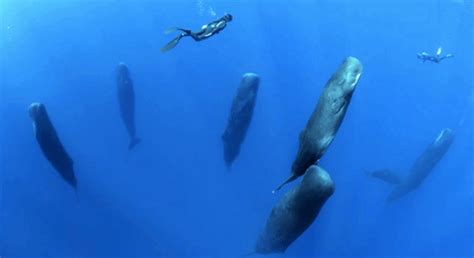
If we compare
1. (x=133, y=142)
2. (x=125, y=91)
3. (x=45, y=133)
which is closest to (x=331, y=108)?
(x=45, y=133)

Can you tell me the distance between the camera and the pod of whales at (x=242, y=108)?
320 inches

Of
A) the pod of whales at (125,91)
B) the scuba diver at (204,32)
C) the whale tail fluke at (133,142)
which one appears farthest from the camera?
the whale tail fluke at (133,142)

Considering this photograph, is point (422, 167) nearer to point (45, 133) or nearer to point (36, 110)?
point (45, 133)

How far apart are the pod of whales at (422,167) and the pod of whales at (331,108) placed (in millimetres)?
7740

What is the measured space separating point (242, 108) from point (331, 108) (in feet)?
14.0

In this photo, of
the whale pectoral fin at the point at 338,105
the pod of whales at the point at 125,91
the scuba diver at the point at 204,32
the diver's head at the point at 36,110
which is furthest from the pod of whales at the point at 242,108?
the whale pectoral fin at the point at 338,105

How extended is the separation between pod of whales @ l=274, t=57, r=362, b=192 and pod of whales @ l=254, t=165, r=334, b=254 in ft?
0.84

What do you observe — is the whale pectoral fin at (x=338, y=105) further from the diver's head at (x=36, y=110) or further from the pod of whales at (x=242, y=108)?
the diver's head at (x=36, y=110)

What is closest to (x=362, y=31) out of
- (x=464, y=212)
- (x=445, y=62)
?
(x=445, y=62)

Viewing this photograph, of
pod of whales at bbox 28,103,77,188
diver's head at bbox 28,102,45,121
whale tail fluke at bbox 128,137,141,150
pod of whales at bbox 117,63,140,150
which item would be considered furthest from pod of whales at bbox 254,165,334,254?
whale tail fluke at bbox 128,137,141,150

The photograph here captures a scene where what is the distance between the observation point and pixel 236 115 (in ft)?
27.5

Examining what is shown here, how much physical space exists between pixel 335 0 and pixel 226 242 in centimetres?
1904

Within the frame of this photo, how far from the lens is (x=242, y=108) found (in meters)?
8.26

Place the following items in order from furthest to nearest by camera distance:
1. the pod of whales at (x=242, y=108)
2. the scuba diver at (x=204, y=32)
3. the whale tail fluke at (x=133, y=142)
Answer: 1. the whale tail fluke at (x=133, y=142)
2. the pod of whales at (x=242, y=108)
3. the scuba diver at (x=204, y=32)
